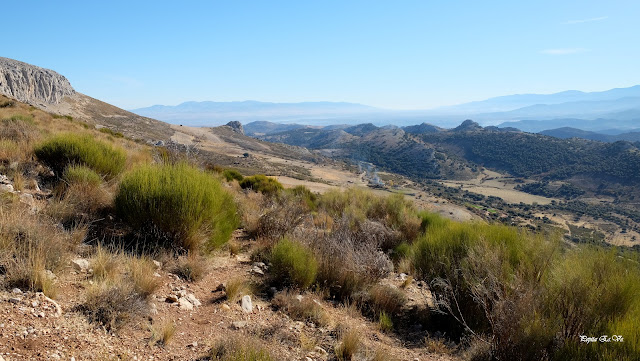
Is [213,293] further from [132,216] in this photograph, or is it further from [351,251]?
[351,251]

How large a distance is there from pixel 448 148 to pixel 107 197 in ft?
450

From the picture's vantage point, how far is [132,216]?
529 cm

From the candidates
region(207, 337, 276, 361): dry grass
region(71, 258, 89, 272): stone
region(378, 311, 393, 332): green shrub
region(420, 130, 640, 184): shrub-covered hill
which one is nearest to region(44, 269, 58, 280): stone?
region(71, 258, 89, 272): stone

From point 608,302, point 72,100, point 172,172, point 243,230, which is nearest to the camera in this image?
point 608,302

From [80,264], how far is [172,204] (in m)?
1.43

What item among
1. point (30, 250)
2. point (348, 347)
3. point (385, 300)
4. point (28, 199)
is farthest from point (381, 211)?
point (30, 250)

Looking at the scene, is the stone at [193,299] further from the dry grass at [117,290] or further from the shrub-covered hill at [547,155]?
the shrub-covered hill at [547,155]

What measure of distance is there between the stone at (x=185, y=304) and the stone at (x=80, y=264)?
1191 millimetres

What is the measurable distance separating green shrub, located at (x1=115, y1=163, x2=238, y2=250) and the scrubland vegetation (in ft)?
0.07

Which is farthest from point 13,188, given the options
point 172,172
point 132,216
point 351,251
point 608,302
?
point 608,302

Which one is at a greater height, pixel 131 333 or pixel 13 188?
pixel 13 188

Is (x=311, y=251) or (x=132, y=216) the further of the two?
(x=311, y=251)

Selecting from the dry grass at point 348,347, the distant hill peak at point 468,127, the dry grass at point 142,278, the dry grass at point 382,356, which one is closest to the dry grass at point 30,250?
the dry grass at point 142,278

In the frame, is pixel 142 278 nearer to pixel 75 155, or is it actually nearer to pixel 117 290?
pixel 117 290
